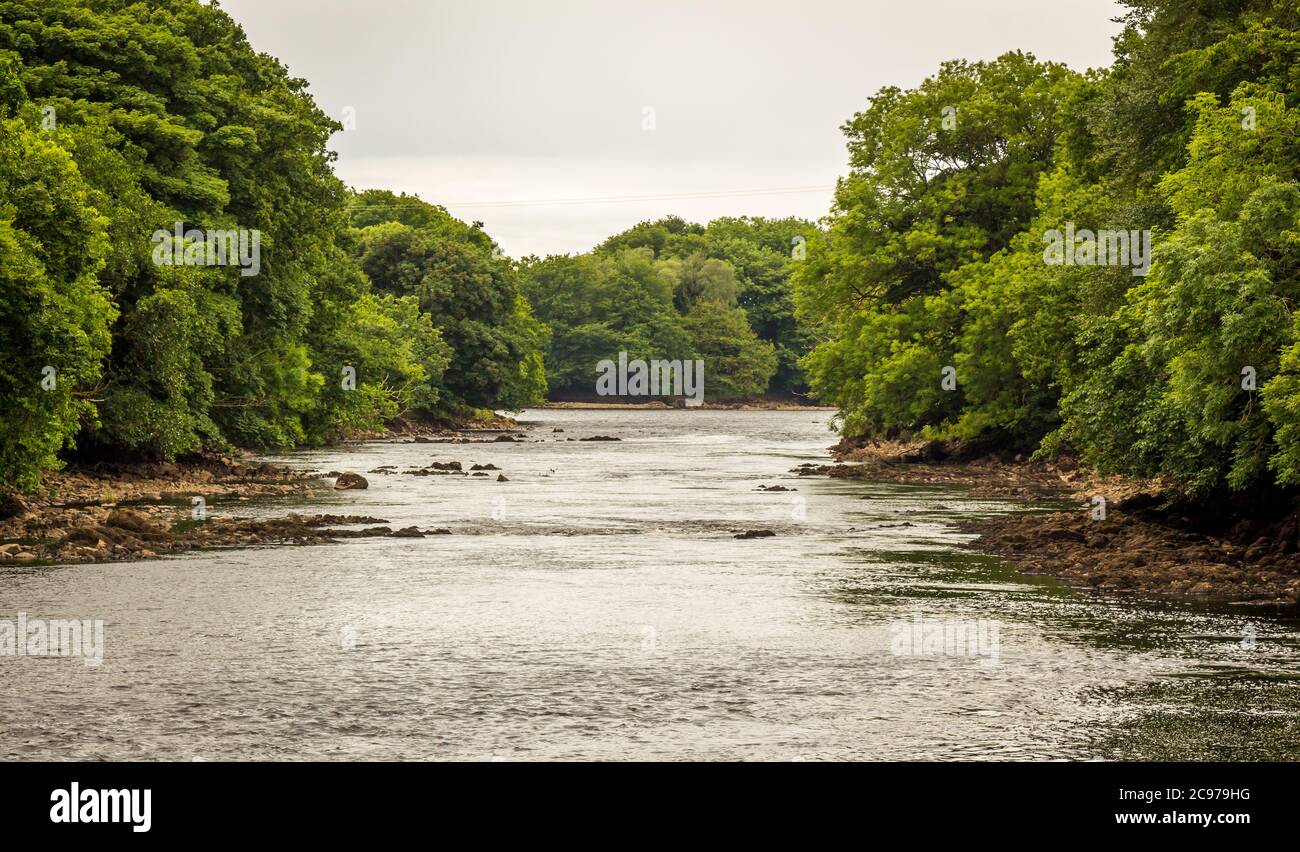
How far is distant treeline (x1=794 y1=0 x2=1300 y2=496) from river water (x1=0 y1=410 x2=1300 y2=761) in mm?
4184

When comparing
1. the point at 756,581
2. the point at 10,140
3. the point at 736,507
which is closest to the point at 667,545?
the point at 756,581

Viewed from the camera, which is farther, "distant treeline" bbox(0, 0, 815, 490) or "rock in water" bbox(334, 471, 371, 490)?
"rock in water" bbox(334, 471, 371, 490)

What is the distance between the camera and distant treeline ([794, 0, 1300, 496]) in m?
22.7

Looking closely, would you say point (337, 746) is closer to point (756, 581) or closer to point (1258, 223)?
point (756, 581)

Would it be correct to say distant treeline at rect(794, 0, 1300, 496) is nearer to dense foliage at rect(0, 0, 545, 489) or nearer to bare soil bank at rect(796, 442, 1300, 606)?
bare soil bank at rect(796, 442, 1300, 606)

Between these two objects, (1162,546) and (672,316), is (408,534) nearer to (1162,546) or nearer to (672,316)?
(1162,546)

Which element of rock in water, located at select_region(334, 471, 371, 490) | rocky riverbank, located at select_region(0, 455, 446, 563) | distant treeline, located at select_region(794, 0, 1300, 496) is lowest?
rock in water, located at select_region(334, 471, 371, 490)

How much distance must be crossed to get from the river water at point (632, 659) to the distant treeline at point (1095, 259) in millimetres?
4184

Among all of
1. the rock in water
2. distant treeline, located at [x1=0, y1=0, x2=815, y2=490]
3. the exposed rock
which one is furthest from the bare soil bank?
the rock in water

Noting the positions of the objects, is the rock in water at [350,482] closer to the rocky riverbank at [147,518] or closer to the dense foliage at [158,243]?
the rocky riverbank at [147,518]

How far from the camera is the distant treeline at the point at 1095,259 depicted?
22.7 meters

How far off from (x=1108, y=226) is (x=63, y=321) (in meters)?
21.6

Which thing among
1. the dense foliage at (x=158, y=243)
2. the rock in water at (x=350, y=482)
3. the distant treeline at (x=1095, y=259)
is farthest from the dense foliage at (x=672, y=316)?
the rock in water at (x=350, y=482)

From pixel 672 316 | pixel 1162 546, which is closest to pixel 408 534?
pixel 1162 546
